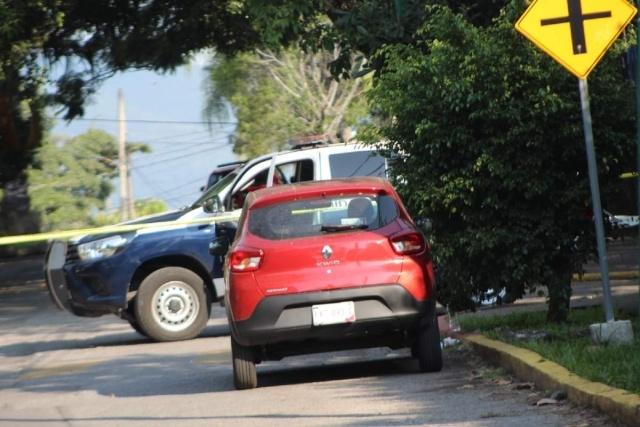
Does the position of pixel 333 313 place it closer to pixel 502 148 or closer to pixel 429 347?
pixel 429 347

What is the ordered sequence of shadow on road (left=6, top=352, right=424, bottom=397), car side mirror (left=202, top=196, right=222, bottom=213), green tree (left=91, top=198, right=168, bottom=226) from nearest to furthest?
1. shadow on road (left=6, top=352, right=424, bottom=397)
2. car side mirror (left=202, top=196, right=222, bottom=213)
3. green tree (left=91, top=198, right=168, bottom=226)

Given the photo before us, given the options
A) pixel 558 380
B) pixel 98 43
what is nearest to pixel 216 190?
pixel 558 380

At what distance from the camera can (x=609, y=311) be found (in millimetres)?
11203

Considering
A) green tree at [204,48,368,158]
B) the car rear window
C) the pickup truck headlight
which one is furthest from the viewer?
green tree at [204,48,368,158]

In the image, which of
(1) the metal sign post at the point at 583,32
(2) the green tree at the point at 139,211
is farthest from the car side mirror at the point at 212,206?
(2) the green tree at the point at 139,211

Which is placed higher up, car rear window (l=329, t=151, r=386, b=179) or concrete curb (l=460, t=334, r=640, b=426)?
car rear window (l=329, t=151, r=386, b=179)

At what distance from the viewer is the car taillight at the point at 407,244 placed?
11.5m

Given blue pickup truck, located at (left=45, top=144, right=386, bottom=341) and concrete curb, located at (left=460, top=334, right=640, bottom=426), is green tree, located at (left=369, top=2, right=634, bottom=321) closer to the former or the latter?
concrete curb, located at (left=460, top=334, right=640, bottom=426)

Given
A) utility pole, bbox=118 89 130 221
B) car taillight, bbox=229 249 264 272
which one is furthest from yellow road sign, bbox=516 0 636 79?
utility pole, bbox=118 89 130 221

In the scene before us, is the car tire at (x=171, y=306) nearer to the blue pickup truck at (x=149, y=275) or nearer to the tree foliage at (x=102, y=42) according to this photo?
the blue pickup truck at (x=149, y=275)

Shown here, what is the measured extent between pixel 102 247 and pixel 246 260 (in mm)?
6415

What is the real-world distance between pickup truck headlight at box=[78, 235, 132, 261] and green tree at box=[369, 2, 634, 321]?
17.8 ft

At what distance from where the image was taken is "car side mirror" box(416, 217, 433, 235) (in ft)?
43.3

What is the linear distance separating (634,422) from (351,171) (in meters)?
10.7
